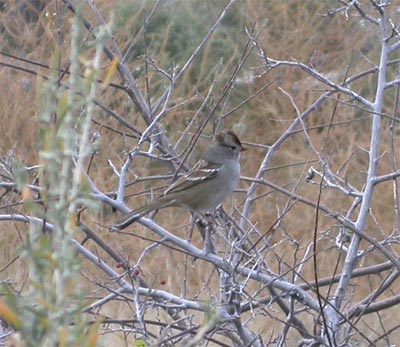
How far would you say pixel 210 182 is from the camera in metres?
4.16

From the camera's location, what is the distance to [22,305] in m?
1.03

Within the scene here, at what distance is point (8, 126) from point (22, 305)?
22.3ft

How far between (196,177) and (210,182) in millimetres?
63

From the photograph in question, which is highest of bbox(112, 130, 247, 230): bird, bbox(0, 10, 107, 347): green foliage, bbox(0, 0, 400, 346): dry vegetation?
bbox(0, 10, 107, 347): green foliage

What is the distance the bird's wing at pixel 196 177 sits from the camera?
4004 mm

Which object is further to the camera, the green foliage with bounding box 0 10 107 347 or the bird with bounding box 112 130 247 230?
the bird with bounding box 112 130 247 230

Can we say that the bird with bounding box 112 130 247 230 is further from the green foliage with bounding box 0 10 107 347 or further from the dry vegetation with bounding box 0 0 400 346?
the green foliage with bounding box 0 10 107 347

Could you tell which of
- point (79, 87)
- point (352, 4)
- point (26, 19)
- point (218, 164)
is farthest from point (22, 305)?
point (26, 19)

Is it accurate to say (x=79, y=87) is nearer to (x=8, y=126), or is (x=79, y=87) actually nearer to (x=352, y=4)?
(x=352, y=4)

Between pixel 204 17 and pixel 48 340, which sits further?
pixel 204 17

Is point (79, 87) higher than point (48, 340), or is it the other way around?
point (79, 87)

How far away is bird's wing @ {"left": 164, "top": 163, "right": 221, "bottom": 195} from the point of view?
4.00 m

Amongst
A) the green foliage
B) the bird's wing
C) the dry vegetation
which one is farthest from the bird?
the green foliage

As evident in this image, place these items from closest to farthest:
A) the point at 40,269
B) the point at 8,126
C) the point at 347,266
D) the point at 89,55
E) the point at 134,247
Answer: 1. the point at 40,269
2. the point at 347,266
3. the point at 134,247
4. the point at 89,55
5. the point at 8,126
